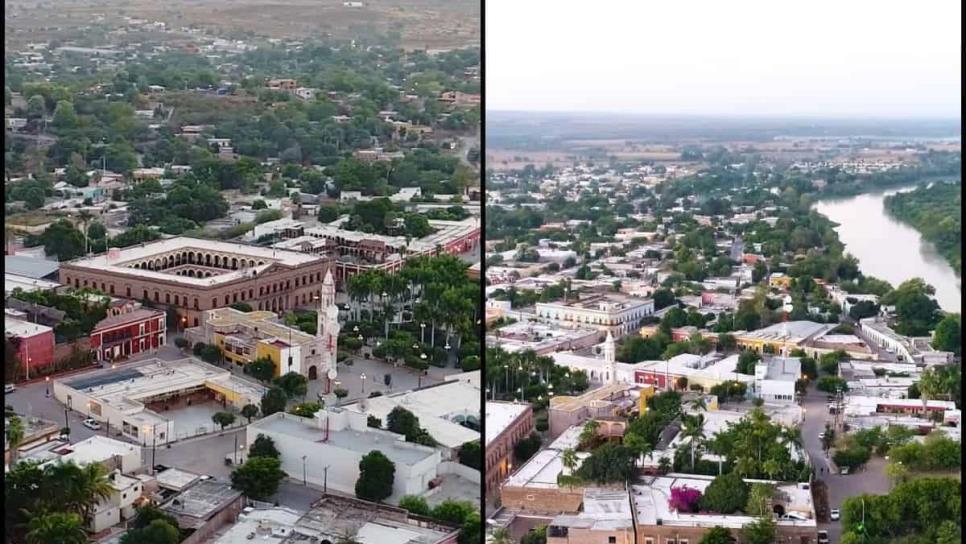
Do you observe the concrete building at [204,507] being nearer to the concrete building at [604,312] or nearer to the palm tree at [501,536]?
the palm tree at [501,536]

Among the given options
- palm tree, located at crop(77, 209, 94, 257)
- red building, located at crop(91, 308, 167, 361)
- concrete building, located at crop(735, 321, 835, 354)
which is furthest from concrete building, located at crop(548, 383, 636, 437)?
palm tree, located at crop(77, 209, 94, 257)

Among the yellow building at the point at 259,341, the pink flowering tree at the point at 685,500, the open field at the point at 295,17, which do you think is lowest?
the pink flowering tree at the point at 685,500

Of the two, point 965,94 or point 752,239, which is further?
point 752,239

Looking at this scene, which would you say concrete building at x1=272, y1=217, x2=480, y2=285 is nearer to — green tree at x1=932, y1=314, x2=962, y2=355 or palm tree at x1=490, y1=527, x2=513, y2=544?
palm tree at x1=490, y1=527, x2=513, y2=544

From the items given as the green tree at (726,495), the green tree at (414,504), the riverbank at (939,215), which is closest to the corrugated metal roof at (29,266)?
the green tree at (414,504)

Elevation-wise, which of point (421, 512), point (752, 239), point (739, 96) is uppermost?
point (739, 96)

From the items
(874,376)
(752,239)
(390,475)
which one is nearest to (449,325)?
(390,475)

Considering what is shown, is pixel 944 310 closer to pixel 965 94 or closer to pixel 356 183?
pixel 965 94
